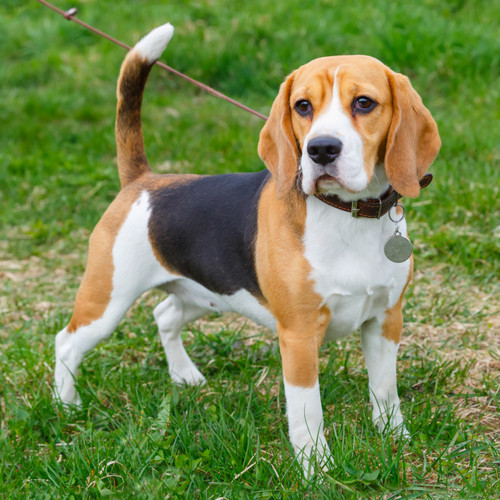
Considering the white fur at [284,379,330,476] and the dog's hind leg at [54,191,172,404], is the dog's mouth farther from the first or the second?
the dog's hind leg at [54,191,172,404]

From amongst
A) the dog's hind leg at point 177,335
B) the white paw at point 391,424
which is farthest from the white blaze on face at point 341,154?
the dog's hind leg at point 177,335

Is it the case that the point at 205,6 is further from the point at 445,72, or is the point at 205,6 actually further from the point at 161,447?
the point at 161,447

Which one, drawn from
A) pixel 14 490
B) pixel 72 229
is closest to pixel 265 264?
pixel 14 490

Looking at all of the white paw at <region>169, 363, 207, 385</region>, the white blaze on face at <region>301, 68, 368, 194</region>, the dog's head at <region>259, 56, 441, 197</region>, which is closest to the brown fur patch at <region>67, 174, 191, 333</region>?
the white paw at <region>169, 363, 207, 385</region>

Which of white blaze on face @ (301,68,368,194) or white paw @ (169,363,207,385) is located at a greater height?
white blaze on face @ (301,68,368,194)

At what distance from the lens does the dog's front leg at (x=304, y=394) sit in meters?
3.08

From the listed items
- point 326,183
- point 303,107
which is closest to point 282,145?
point 303,107

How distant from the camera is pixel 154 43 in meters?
3.61

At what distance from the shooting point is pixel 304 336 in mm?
3068

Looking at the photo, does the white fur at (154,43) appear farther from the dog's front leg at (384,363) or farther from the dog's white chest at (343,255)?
the dog's front leg at (384,363)

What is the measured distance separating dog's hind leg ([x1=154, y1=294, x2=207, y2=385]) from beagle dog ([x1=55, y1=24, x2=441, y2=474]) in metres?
0.07

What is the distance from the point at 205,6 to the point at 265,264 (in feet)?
23.6

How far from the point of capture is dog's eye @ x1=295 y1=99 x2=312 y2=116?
114 inches

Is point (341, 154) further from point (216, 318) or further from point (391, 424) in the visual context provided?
point (216, 318)
